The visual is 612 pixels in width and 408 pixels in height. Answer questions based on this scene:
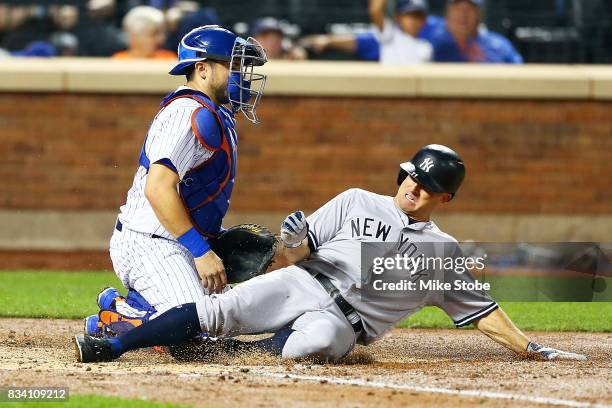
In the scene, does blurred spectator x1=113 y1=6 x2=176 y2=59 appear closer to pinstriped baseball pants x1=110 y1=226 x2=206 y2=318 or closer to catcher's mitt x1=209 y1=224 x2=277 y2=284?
catcher's mitt x1=209 y1=224 x2=277 y2=284

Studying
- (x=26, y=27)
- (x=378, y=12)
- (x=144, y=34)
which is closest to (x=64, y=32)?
(x=26, y=27)

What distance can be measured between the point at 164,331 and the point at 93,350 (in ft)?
1.27

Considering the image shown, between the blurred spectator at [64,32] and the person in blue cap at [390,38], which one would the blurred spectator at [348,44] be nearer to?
the person in blue cap at [390,38]

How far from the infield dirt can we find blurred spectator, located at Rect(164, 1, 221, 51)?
6.08 m

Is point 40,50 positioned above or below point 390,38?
below

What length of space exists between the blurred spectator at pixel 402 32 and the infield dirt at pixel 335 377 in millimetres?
6007

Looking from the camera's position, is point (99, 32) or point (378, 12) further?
point (99, 32)

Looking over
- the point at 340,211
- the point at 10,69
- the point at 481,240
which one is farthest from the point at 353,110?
the point at 340,211

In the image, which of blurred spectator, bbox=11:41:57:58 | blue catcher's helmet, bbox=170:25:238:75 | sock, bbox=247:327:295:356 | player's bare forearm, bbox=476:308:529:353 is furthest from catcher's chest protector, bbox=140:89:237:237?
blurred spectator, bbox=11:41:57:58

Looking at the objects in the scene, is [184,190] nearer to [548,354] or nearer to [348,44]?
[548,354]

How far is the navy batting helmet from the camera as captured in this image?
6227mm

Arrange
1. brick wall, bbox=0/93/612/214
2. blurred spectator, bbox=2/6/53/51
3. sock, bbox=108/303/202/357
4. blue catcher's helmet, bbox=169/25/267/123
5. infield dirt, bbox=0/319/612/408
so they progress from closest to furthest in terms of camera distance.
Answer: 1. infield dirt, bbox=0/319/612/408
2. sock, bbox=108/303/202/357
3. blue catcher's helmet, bbox=169/25/267/123
4. brick wall, bbox=0/93/612/214
5. blurred spectator, bbox=2/6/53/51

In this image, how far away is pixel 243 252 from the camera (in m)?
6.82

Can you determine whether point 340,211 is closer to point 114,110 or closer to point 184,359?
point 184,359
